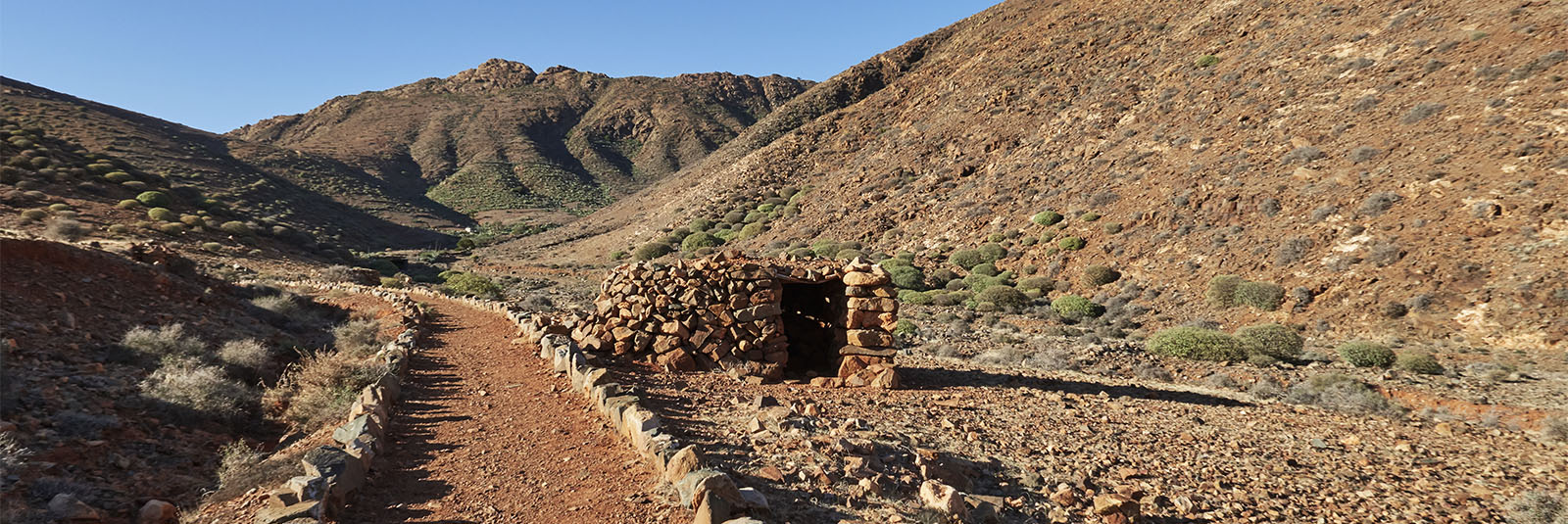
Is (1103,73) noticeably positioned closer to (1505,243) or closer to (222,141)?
(1505,243)

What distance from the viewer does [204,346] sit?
1020 centimetres

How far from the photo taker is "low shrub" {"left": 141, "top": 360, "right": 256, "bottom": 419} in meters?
7.34

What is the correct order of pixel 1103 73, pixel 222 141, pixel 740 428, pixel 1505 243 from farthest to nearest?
1. pixel 222 141
2. pixel 1103 73
3. pixel 1505 243
4. pixel 740 428

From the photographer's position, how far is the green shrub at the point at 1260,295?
17.3 metres

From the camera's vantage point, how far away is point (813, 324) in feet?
41.2

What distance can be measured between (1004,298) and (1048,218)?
749 cm

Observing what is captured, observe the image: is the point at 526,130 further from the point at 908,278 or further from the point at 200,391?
the point at 200,391

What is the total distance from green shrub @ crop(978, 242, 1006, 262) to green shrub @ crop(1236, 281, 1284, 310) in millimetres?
9337

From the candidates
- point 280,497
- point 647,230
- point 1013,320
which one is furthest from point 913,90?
point 280,497

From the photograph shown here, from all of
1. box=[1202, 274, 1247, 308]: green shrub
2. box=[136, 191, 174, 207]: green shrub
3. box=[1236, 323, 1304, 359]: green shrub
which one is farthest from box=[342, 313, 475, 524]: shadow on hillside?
box=[136, 191, 174, 207]: green shrub

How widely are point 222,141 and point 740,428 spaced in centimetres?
9010

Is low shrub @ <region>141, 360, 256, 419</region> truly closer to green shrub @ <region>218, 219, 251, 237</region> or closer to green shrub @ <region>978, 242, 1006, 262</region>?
green shrub @ <region>978, 242, 1006, 262</region>

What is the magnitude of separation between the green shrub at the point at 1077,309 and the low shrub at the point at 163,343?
2048 centimetres

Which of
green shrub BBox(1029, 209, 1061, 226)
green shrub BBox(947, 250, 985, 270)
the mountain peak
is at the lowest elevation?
green shrub BBox(947, 250, 985, 270)
